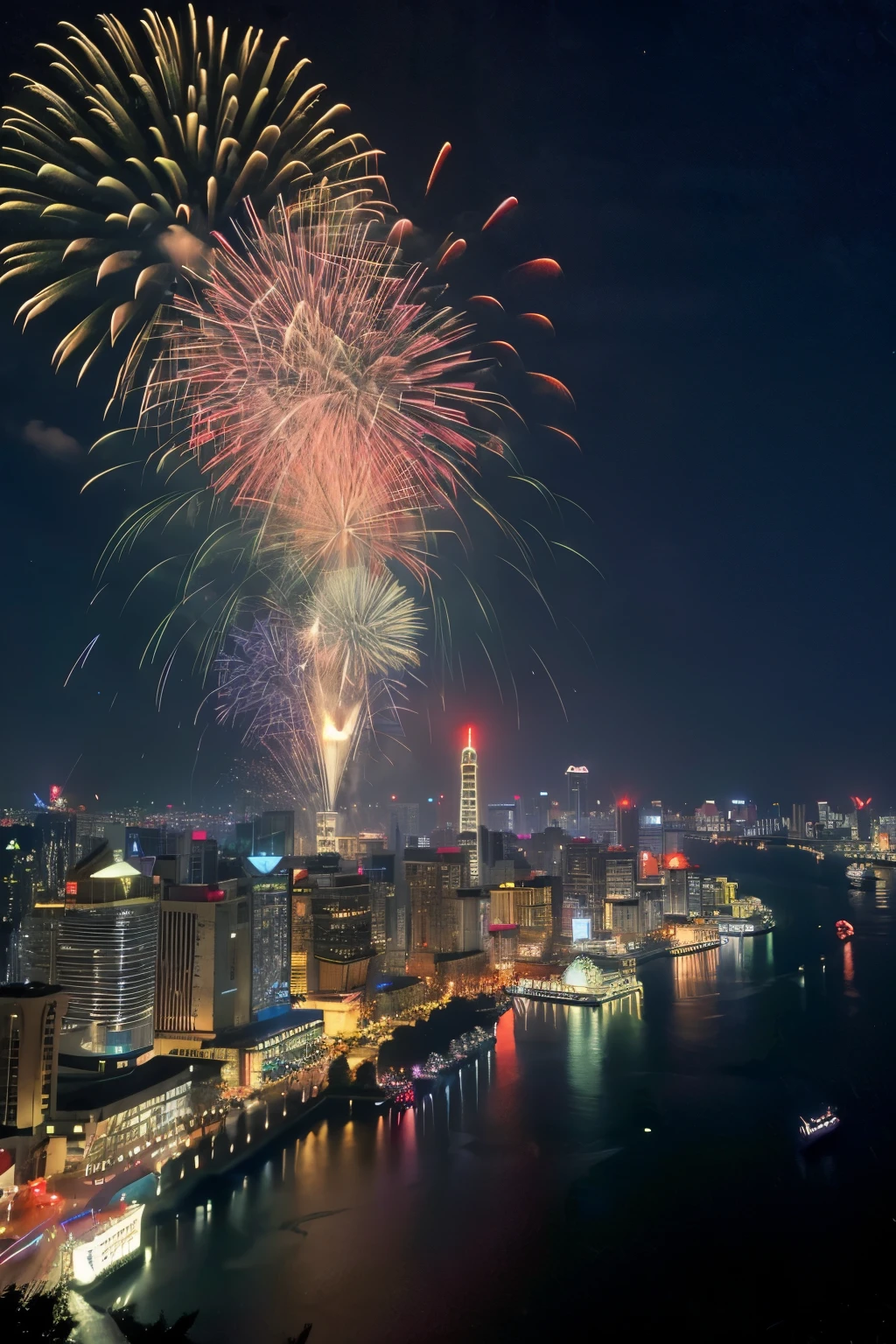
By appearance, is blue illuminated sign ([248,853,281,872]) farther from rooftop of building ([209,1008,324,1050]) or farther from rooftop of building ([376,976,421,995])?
rooftop of building ([209,1008,324,1050])

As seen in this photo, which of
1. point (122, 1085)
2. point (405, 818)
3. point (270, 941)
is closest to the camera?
point (122, 1085)

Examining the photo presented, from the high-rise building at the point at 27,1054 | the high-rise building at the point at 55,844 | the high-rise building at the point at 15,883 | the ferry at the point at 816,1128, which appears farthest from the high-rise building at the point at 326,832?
the ferry at the point at 816,1128

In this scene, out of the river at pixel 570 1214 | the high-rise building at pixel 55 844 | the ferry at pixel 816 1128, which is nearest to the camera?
the river at pixel 570 1214

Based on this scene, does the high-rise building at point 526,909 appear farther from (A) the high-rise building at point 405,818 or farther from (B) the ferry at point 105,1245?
(B) the ferry at point 105,1245

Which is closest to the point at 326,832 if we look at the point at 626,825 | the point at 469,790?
the point at 469,790

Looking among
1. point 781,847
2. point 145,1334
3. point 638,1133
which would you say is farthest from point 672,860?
point 781,847

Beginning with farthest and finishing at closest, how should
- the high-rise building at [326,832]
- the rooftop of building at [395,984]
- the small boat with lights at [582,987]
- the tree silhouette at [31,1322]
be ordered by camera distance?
the high-rise building at [326,832]
the small boat with lights at [582,987]
the rooftop of building at [395,984]
the tree silhouette at [31,1322]

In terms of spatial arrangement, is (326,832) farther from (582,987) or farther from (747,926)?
(747,926)

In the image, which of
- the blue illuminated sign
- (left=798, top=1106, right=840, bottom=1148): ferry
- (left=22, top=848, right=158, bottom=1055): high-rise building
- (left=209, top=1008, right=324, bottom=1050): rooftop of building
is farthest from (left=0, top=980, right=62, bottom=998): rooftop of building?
the blue illuminated sign
